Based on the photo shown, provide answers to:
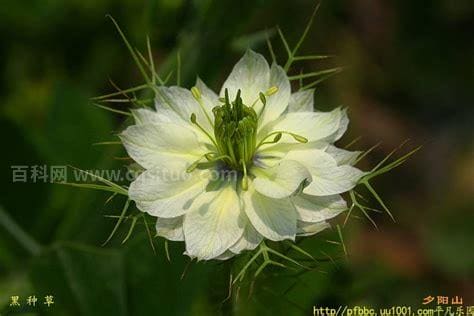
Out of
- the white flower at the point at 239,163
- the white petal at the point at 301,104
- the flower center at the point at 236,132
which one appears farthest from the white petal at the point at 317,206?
the white petal at the point at 301,104

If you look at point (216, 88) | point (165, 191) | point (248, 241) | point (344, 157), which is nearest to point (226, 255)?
point (248, 241)

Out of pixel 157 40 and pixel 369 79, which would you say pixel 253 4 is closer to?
pixel 157 40

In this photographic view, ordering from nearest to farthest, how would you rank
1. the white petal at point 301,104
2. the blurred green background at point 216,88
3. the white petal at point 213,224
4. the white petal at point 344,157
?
the white petal at point 213,224 → the white petal at point 344,157 → the white petal at point 301,104 → the blurred green background at point 216,88

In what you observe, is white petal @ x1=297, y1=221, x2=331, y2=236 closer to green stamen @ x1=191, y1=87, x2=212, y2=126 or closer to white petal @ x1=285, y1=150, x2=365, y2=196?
white petal @ x1=285, y1=150, x2=365, y2=196

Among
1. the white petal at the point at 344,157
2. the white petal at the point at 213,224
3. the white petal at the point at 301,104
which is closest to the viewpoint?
the white petal at the point at 213,224

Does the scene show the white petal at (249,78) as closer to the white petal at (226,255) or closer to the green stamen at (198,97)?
the green stamen at (198,97)

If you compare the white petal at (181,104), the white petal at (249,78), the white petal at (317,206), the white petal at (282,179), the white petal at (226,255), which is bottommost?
the white petal at (226,255)

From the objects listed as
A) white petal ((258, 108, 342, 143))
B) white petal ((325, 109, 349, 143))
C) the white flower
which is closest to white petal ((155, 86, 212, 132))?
the white flower

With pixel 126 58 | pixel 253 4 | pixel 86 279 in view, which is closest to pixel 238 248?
pixel 86 279
